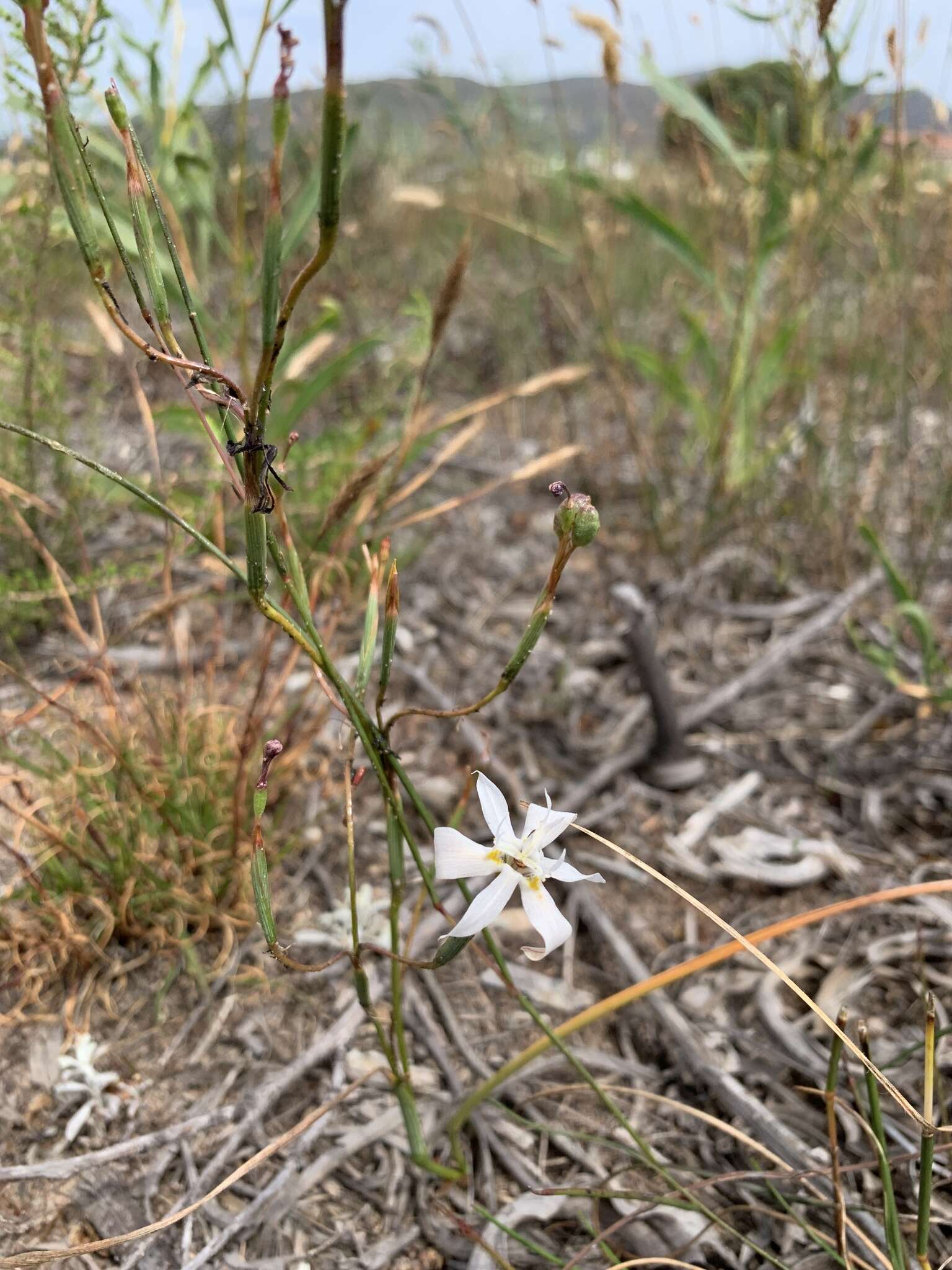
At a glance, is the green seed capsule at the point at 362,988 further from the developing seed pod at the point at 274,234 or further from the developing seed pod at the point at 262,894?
the developing seed pod at the point at 274,234

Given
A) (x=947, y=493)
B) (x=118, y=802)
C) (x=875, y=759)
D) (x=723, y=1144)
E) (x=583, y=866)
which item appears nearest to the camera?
(x=723, y=1144)

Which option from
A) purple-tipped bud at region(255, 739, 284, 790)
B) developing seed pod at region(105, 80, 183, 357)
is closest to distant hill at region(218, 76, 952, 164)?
developing seed pod at region(105, 80, 183, 357)

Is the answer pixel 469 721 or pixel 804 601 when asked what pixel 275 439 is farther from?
pixel 804 601

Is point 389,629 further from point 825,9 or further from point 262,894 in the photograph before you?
point 825,9

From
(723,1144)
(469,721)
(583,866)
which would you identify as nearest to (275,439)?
(469,721)

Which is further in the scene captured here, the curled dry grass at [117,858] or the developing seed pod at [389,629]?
the curled dry grass at [117,858]

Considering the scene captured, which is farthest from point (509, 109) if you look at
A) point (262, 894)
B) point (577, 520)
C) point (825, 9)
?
point (262, 894)

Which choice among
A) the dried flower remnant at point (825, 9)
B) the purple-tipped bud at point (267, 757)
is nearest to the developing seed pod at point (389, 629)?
the purple-tipped bud at point (267, 757)
